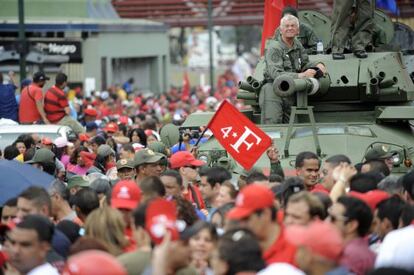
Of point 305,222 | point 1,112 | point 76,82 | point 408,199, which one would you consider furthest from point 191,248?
point 76,82

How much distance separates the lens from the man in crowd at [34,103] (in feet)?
80.4

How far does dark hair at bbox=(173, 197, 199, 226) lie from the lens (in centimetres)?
1211

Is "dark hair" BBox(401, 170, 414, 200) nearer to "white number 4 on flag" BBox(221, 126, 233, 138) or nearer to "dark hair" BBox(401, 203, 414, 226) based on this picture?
"dark hair" BBox(401, 203, 414, 226)

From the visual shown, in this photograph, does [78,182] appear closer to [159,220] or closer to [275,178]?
[275,178]

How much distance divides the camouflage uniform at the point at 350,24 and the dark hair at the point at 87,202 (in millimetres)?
7164

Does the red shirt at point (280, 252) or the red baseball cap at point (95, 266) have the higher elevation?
the red baseball cap at point (95, 266)

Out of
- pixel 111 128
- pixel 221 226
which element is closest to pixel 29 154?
pixel 221 226

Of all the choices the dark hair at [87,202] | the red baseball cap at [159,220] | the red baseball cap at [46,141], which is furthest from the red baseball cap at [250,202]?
the red baseball cap at [46,141]

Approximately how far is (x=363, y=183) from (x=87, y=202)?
2.26 m

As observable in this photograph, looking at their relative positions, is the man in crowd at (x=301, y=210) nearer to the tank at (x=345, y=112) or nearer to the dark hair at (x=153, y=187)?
the dark hair at (x=153, y=187)

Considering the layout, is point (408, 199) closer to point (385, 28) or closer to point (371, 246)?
point (371, 246)

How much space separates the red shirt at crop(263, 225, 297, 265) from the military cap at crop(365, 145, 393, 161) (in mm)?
6270

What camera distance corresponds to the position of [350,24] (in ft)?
63.7

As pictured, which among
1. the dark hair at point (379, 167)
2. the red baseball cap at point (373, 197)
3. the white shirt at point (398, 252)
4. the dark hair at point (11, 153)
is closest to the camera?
the white shirt at point (398, 252)
